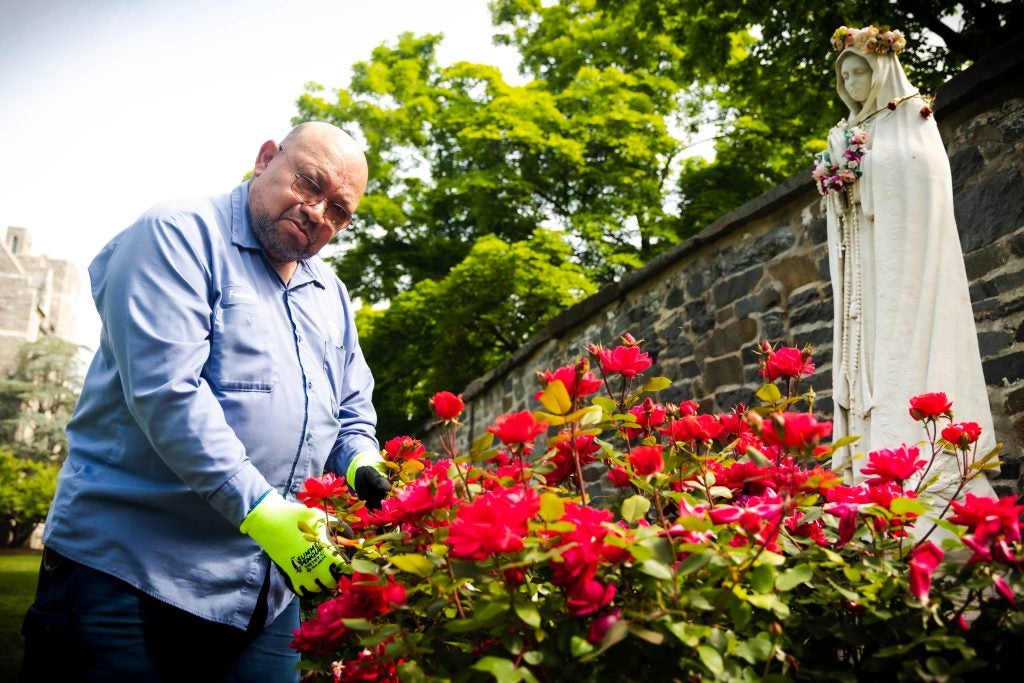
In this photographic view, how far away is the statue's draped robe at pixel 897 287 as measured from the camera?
289cm

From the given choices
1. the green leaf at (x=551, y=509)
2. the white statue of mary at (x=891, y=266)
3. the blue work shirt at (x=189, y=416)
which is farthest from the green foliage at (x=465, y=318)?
the green leaf at (x=551, y=509)

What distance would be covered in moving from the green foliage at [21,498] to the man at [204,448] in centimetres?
2076

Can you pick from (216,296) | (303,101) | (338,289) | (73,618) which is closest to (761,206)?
(338,289)

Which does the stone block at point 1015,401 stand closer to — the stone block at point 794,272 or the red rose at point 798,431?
the stone block at point 794,272

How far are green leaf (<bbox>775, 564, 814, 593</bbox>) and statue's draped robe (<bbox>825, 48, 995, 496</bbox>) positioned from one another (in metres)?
1.94

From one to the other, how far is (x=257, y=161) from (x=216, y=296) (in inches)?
16.9

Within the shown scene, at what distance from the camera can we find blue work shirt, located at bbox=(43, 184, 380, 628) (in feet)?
4.69

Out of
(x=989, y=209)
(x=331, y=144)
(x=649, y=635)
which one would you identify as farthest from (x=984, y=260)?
(x=649, y=635)

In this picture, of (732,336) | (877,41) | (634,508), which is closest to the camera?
(634,508)

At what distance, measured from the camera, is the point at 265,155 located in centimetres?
191

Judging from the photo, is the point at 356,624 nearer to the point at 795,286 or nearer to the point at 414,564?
the point at 414,564

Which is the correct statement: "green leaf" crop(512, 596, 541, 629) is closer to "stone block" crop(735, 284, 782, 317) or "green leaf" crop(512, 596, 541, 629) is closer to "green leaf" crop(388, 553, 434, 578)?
"green leaf" crop(388, 553, 434, 578)

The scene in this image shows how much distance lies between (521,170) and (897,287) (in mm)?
12221

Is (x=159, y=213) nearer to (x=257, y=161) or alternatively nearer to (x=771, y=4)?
(x=257, y=161)
